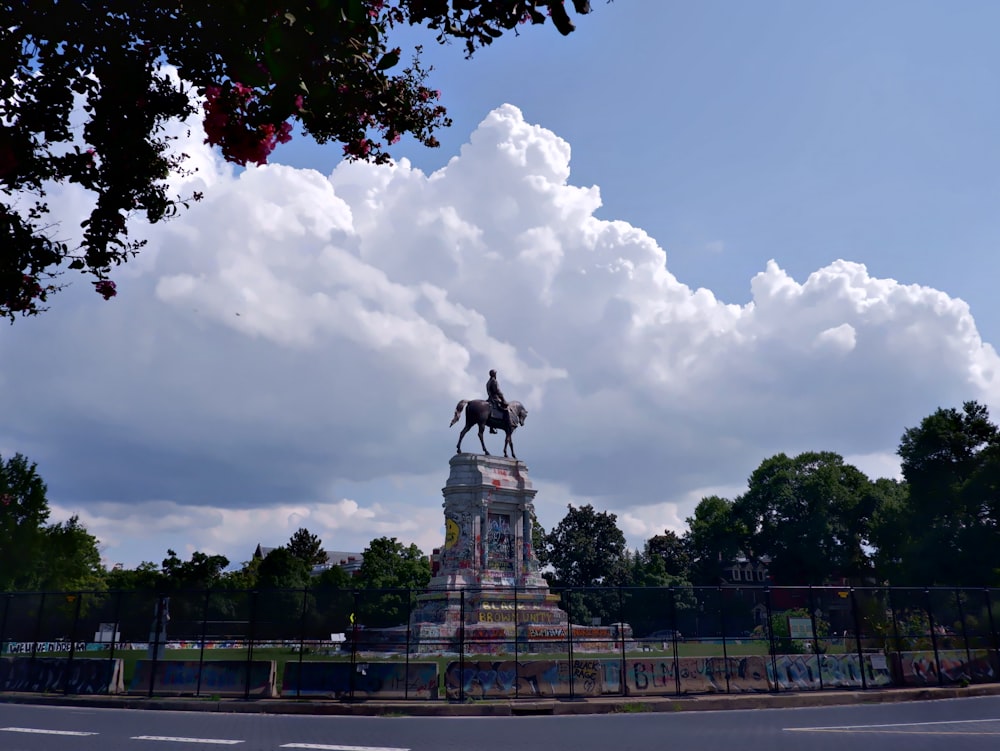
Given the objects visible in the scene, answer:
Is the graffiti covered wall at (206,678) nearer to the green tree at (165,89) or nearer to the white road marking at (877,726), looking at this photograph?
the white road marking at (877,726)

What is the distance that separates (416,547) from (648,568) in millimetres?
30334

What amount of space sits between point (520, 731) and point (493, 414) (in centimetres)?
3169

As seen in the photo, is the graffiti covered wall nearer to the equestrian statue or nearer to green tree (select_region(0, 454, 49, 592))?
the equestrian statue

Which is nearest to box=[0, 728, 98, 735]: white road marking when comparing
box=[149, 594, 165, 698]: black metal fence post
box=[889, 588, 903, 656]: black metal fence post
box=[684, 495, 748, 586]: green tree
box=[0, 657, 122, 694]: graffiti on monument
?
box=[149, 594, 165, 698]: black metal fence post

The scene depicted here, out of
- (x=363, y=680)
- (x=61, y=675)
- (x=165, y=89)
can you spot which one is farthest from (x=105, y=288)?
(x=61, y=675)

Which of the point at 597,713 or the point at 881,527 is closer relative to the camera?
the point at 597,713

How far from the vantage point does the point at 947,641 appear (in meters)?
30.0

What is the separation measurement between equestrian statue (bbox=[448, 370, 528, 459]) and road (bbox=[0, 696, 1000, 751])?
90.2ft

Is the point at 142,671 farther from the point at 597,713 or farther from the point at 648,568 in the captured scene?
the point at 648,568

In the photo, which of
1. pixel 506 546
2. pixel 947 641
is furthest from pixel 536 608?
pixel 947 641

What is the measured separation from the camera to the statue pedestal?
39.2 meters

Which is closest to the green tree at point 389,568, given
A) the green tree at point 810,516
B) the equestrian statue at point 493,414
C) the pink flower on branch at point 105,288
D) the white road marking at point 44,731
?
the green tree at point 810,516

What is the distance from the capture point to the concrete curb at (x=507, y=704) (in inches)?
776

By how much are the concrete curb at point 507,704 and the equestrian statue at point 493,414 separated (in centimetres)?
2494
